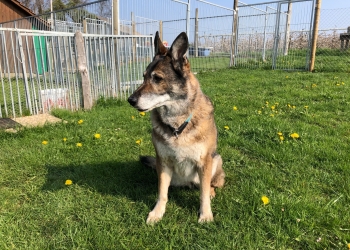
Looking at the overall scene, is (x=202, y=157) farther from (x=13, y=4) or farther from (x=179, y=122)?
(x=13, y=4)

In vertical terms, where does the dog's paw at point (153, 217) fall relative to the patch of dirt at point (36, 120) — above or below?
below

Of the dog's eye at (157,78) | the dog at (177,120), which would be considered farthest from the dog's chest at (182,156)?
the dog's eye at (157,78)

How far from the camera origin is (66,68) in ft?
20.4

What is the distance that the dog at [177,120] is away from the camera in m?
2.41

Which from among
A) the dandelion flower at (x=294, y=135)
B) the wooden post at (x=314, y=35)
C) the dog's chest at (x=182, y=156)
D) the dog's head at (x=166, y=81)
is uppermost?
the wooden post at (x=314, y=35)

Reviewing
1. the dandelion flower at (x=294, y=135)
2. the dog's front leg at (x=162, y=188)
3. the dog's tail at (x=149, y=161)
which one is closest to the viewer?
the dog's front leg at (x=162, y=188)

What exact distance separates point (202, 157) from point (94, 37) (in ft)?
17.3

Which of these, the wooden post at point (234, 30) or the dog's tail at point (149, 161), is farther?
the wooden post at point (234, 30)

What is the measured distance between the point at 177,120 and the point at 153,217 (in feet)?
3.05

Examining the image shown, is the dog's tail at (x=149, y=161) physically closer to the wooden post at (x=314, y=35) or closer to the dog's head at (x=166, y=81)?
the dog's head at (x=166, y=81)

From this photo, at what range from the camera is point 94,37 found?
656 cm

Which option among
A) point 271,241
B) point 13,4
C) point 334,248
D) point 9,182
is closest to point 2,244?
point 9,182

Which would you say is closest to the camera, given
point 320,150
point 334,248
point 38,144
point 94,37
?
point 334,248

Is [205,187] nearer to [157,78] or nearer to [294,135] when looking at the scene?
[157,78]
